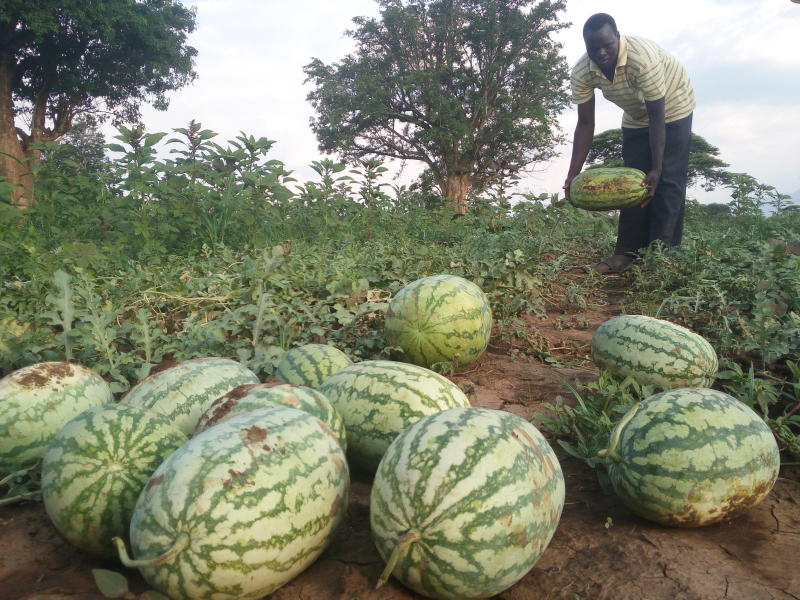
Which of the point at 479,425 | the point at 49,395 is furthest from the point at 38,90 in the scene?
the point at 479,425

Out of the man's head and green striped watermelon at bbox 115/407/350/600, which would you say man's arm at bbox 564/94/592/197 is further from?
green striped watermelon at bbox 115/407/350/600

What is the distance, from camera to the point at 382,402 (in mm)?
2047

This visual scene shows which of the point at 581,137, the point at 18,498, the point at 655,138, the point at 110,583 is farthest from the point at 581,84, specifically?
the point at 110,583

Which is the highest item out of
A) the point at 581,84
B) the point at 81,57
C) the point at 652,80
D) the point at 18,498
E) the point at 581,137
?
the point at 81,57

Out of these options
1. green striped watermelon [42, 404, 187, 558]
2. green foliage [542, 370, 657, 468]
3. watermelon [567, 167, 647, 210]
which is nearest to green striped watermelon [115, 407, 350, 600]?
green striped watermelon [42, 404, 187, 558]

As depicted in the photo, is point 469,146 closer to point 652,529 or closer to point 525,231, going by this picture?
point 525,231

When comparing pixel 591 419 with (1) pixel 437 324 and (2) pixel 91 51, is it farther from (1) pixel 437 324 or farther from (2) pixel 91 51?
(2) pixel 91 51

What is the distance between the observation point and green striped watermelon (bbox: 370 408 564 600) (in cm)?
140

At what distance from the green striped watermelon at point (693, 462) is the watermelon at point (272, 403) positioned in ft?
2.93

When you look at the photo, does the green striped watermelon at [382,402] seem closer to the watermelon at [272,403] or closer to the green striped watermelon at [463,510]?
the watermelon at [272,403]

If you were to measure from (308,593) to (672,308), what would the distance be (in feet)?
11.8

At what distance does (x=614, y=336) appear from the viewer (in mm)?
2967

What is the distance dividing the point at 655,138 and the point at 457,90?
23.2 metres

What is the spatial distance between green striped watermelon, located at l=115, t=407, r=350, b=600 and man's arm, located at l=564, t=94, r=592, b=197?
6.10 meters
